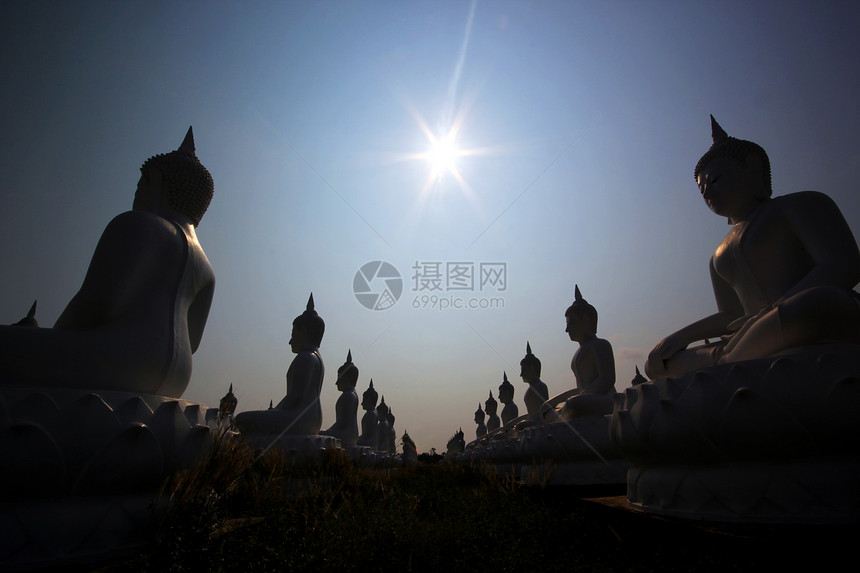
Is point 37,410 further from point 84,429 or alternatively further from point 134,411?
point 134,411

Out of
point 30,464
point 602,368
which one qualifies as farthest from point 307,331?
point 30,464

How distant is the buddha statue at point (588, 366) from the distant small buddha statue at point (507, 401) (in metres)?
11.0

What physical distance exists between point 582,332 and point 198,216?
20.7ft

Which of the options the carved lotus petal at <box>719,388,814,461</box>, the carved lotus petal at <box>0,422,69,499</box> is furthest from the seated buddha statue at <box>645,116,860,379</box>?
the carved lotus petal at <box>0,422,69,499</box>

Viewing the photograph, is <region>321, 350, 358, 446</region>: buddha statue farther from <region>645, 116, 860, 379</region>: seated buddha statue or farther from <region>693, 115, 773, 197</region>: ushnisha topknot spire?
<region>693, 115, 773, 197</region>: ushnisha topknot spire

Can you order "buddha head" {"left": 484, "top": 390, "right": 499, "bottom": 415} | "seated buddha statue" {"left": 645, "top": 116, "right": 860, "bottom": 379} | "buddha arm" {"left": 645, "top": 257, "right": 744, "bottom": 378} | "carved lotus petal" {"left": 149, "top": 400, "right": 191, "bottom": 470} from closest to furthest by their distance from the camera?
"carved lotus petal" {"left": 149, "top": 400, "right": 191, "bottom": 470}
"seated buddha statue" {"left": 645, "top": 116, "right": 860, "bottom": 379}
"buddha arm" {"left": 645, "top": 257, "right": 744, "bottom": 378}
"buddha head" {"left": 484, "top": 390, "right": 499, "bottom": 415}

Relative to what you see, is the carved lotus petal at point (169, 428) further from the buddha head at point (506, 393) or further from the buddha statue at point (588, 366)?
the buddha head at point (506, 393)

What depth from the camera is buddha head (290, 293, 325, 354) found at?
868 centimetres

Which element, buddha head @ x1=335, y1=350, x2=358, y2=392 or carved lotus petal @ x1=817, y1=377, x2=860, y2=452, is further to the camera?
buddha head @ x1=335, y1=350, x2=358, y2=392

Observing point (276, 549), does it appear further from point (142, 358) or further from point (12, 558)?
point (142, 358)

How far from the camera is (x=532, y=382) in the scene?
1227cm

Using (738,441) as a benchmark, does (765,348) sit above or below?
above

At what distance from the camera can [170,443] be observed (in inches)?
96.3

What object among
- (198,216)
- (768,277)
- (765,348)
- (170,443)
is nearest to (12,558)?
(170,443)
